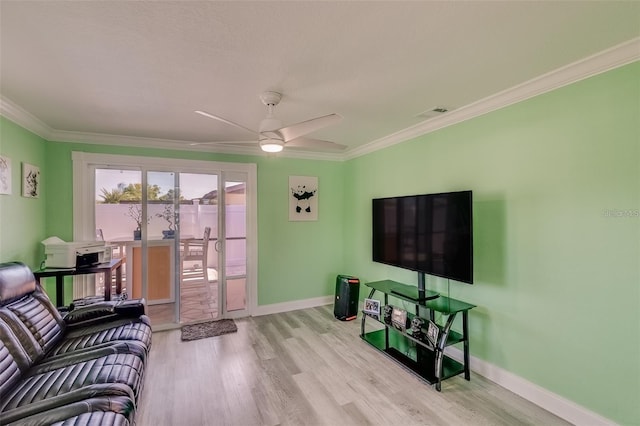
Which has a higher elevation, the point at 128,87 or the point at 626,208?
the point at 128,87

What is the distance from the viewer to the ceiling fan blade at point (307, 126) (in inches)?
77.0

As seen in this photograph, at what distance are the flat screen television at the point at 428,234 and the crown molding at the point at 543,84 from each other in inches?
32.2

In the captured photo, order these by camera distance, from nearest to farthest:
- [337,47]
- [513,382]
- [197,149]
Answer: [337,47] → [513,382] → [197,149]

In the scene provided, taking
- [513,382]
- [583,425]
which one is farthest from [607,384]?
[513,382]

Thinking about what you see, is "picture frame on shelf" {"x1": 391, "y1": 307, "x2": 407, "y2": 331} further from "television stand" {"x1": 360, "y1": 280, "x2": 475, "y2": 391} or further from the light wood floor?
the light wood floor

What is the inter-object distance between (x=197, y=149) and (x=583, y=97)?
3928mm

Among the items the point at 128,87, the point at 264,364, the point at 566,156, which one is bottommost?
the point at 264,364

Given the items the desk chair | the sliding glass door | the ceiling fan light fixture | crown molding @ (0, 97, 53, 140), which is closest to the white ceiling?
crown molding @ (0, 97, 53, 140)

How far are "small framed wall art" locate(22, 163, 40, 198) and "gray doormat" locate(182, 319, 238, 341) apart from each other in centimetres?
216

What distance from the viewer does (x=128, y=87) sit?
2.21 metres

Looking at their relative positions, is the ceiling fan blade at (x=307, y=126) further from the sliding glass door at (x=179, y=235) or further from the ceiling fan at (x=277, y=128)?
the sliding glass door at (x=179, y=235)

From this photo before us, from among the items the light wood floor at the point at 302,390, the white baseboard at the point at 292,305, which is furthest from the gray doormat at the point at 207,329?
the white baseboard at the point at 292,305

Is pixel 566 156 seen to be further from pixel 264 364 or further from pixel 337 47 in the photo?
pixel 264 364

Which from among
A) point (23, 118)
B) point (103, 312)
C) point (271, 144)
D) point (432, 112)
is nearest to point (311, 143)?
point (271, 144)
